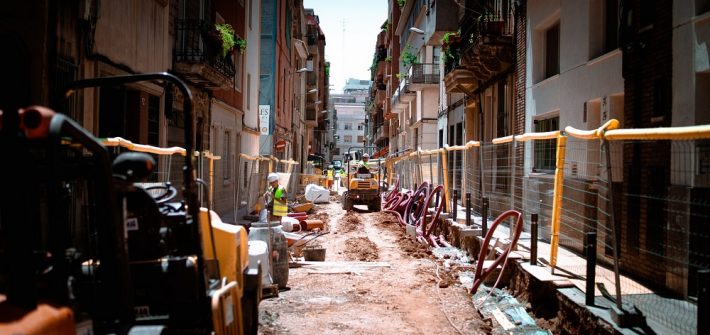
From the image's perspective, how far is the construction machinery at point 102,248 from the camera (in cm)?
239

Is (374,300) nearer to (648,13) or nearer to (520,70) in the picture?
(648,13)

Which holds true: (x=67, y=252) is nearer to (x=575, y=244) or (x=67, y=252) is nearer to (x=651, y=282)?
(x=651, y=282)

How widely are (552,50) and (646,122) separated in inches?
243

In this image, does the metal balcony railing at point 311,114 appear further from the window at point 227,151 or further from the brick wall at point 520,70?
the brick wall at point 520,70

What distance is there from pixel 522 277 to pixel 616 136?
3.08m

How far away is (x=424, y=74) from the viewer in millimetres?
33906

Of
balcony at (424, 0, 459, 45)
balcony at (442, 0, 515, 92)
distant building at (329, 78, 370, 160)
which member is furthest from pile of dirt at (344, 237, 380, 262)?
distant building at (329, 78, 370, 160)

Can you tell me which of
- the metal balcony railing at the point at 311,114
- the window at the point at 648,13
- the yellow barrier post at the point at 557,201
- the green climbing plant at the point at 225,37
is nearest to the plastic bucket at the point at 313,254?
the yellow barrier post at the point at 557,201

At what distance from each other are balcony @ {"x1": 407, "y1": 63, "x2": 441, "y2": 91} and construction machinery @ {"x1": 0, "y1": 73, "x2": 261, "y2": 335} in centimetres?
2953

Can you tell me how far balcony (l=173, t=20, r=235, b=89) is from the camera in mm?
14523

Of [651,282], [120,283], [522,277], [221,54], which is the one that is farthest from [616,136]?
[221,54]

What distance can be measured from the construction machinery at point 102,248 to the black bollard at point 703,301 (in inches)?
122

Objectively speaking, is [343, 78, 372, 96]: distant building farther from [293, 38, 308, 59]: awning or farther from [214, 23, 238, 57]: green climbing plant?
[214, 23, 238, 57]: green climbing plant

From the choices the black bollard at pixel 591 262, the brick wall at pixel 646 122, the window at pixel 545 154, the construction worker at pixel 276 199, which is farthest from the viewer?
the construction worker at pixel 276 199
